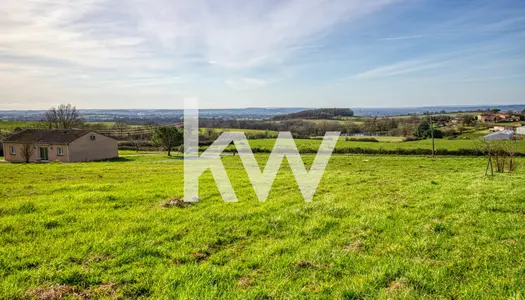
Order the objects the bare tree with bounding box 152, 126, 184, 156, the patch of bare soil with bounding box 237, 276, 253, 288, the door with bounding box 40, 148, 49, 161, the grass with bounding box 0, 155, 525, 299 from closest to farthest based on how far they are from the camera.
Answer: the grass with bounding box 0, 155, 525, 299
the patch of bare soil with bounding box 237, 276, 253, 288
the door with bounding box 40, 148, 49, 161
the bare tree with bounding box 152, 126, 184, 156

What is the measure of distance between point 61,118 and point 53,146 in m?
38.3

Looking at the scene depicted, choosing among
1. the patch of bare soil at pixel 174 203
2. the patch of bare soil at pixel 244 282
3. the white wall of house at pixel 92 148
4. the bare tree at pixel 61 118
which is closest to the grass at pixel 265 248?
the patch of bare soil at pixel 244 282

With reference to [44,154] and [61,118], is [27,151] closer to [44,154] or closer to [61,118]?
[44,154]

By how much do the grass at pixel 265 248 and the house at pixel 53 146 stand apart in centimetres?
3897

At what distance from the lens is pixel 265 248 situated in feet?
22.8

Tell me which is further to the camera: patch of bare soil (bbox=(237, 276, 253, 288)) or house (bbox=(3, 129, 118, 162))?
house (bbox=(3, 129, 118, 162))

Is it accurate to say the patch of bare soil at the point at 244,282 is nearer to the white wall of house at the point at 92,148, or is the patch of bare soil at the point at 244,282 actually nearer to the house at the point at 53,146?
the house at the point at 53,146

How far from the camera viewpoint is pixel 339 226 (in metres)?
8.54

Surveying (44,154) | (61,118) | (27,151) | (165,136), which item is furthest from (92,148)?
(61,118)

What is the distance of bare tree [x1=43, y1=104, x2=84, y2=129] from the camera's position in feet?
252

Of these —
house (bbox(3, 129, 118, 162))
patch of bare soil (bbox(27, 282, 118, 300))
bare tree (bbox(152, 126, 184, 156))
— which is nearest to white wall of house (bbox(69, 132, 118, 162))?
house (bbox(3, 129, 118, 162))

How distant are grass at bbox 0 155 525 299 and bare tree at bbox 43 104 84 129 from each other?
7754 centimetres

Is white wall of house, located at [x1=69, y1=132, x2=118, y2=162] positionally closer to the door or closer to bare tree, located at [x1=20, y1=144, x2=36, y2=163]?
the door

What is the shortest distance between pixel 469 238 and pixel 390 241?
1.87 meters
